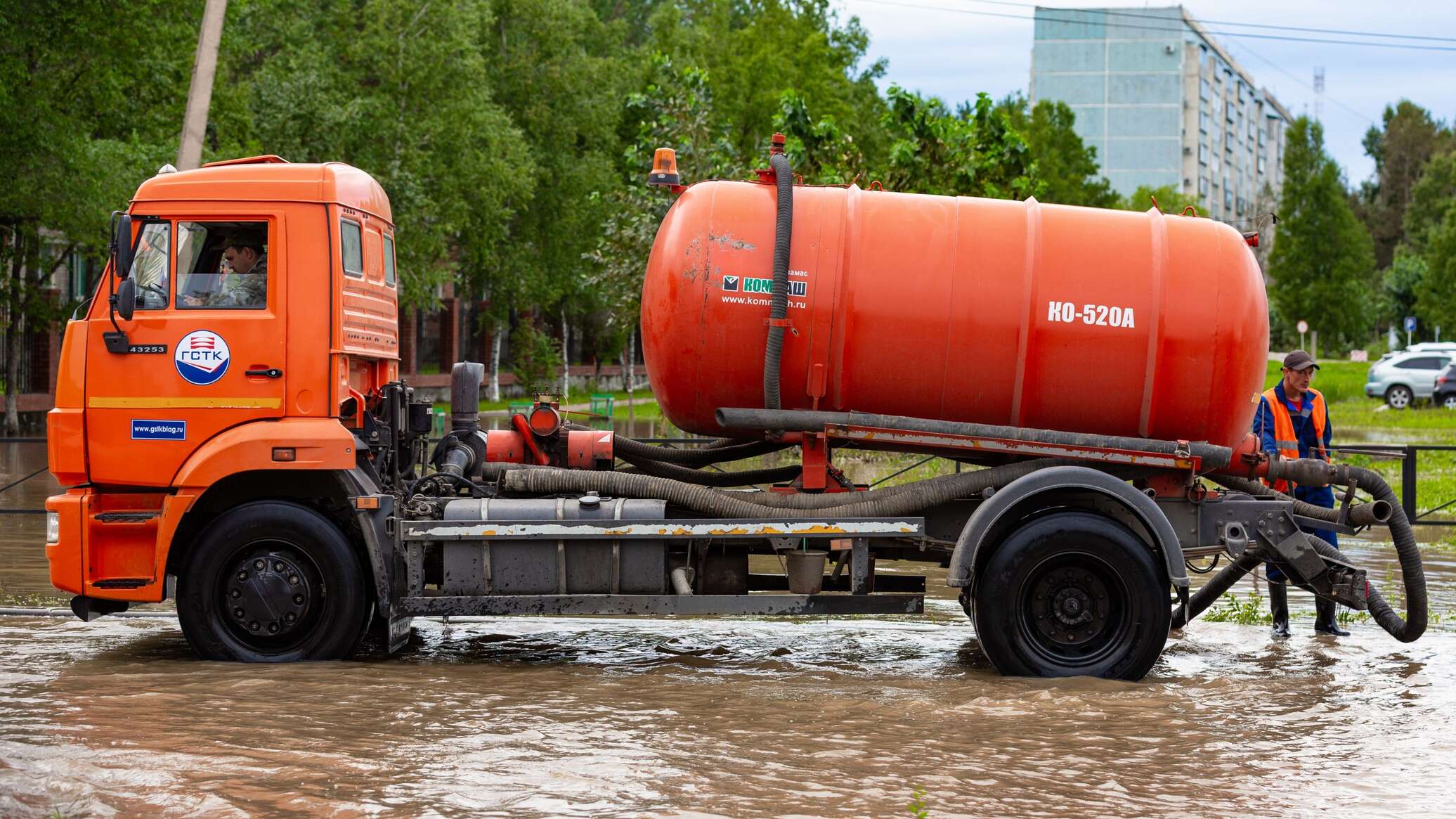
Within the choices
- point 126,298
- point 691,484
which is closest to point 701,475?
point 691,484

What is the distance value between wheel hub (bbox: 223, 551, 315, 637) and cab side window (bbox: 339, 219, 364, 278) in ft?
6.05

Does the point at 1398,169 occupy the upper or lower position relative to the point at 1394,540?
upper

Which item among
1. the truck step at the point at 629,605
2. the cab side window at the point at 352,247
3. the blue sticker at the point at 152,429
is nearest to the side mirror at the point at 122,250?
the blue sticker at the point at 152,429

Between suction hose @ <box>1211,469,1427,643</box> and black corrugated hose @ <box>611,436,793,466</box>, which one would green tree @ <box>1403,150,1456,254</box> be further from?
black corrugated hose @ <box>611,436,793,466</box>

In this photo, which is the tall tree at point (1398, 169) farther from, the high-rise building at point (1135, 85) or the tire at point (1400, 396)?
the tire at point (1400, 396)

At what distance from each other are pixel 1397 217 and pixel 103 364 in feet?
410

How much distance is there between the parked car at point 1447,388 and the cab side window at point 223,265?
38.5 metres

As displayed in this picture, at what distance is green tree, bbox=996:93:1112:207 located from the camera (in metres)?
49.8

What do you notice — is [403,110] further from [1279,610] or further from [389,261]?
[1279,610]

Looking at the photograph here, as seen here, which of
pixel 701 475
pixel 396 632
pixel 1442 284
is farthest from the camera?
pixel 1442 284

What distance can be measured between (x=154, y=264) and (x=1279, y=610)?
818 centimetres

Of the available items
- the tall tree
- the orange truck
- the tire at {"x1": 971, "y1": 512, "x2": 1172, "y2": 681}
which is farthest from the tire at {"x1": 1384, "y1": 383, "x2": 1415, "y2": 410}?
the tall tree

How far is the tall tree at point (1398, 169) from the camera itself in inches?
4665

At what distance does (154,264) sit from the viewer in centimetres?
915
